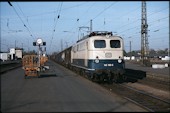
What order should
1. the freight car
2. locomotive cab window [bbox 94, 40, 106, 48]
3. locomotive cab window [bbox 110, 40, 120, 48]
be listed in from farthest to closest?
locomotive cab window [bbox 110, 40, 120, 48] < locomotive cab window [bbox 94, 40, 106, 48] < the freight car

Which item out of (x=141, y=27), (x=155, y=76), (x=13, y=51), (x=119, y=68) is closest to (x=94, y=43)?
(x=119, y=68)

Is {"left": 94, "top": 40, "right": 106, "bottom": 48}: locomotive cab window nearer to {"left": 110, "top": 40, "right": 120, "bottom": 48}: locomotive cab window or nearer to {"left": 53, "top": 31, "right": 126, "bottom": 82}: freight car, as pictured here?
{"left": 53, "top": 31, "right": 126, "bottom": 82}: freight car

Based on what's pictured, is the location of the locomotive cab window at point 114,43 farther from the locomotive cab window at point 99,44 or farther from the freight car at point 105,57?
the locomotive cab window at point 99,44

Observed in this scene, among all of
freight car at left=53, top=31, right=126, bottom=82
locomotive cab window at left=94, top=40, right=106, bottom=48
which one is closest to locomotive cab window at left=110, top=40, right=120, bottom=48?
freight car at left=53, top=31, right=126, bottom=82

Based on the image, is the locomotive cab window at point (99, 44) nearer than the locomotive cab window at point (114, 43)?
Yes

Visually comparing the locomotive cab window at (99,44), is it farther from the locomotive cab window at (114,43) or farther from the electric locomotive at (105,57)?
the locomotive cab window at (114,43)

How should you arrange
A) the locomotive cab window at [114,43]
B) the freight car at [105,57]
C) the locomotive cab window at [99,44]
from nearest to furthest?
the freight car at [105,57], the locomotive cab window at [99,44], the locomotive cab window at [114,43]

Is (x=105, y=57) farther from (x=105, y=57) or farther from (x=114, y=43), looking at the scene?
(x=114, y=43)

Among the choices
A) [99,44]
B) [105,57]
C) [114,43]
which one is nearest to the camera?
[105,57]

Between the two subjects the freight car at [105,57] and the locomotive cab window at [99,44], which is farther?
the locomotive cab window at [99,44]

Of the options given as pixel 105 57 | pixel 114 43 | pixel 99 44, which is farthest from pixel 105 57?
pixel 114 43

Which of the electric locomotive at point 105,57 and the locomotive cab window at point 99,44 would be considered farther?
the locomotive cab window at point 99,44

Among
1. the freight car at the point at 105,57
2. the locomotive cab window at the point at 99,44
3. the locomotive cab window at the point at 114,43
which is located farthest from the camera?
the locomotive cab window at the point at 114,43

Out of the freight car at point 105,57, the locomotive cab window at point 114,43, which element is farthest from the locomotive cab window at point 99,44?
the locomotive cab window at point 114,43
